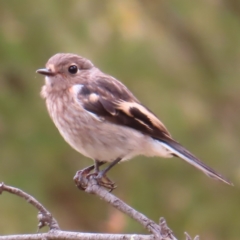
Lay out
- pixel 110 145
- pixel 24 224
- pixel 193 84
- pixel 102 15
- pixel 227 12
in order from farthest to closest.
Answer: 1. pixel 227 12
2. pixel 193 84
3. pixel 102 15
4. pixel 24 224
5. pixel 110 145

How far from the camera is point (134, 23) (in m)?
5.07

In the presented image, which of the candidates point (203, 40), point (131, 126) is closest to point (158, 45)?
point (203, 40)

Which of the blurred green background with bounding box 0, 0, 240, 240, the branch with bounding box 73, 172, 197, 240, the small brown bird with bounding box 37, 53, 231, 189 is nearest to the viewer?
the branch with bounding box 73, 172, 197, 240

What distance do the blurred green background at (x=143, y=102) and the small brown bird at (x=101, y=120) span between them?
107 cm

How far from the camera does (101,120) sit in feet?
11.7

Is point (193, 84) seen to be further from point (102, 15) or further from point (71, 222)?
point (71, 222)

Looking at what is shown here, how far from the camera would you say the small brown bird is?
138 inches

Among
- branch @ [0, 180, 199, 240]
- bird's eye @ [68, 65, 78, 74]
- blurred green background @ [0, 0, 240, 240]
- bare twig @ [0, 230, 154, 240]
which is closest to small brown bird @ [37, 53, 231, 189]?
bird's eye @ [68, 65, 78, 74]

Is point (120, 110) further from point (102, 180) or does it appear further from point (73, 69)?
point (102, 180)

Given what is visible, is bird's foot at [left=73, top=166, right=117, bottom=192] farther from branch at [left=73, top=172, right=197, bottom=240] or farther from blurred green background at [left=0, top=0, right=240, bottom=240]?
blurred green background at [left=0, top=0, right=240, bottom=240]

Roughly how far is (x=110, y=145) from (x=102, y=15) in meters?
1.82

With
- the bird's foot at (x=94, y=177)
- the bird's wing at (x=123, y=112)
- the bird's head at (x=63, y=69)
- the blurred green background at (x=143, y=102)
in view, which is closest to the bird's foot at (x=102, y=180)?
the bird's foot at (x=94, y=177)

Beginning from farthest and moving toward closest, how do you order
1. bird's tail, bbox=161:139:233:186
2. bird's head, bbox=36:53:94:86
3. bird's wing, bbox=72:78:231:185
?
1. bird's head, bbox=36:53:94:86
2. bird's wing, bbox=72:78:231:185
3. bird's tail, bbox=161:139:233:186

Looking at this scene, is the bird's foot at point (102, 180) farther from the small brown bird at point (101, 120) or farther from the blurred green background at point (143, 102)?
the blurred green background at point (143, 102)
